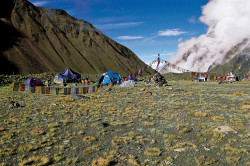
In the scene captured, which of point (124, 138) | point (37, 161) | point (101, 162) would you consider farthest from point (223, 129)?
point (37, 161)

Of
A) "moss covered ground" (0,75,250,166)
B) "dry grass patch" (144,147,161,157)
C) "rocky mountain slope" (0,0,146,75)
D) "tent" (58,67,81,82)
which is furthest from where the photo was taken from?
"rocky mountain slope" (0,0,146,75)

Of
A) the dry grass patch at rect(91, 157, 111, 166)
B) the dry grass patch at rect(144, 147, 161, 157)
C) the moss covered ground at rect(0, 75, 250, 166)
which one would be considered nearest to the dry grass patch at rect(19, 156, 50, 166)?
the moss covered ground at rect(0, 75, 250, 166)

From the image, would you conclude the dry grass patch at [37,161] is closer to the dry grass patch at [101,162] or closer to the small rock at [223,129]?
the dry grass patch at [101,162]

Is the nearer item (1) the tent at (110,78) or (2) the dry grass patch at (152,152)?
(2) the dry grass patch at (152,152)

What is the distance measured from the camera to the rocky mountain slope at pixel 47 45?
114 metres

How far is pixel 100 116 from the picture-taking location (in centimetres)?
1357

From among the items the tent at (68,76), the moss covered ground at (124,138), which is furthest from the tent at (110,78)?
the moss covered ground at (124,138)

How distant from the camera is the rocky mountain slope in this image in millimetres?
114250

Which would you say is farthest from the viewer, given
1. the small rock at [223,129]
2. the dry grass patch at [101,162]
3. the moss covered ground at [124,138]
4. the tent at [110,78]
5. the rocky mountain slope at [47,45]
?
the rocky mountain slope at [47,45]

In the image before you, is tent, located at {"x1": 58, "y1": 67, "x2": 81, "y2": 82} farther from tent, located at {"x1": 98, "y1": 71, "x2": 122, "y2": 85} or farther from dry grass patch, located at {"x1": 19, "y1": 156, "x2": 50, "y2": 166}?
dry grass patch, located at {"x1": 19, "y1": 156, "x2": 50, "y2": 166}

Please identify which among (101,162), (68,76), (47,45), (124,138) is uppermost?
(47,45)

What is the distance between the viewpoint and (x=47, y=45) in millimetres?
137375

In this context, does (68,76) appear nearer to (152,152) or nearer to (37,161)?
(37,161)

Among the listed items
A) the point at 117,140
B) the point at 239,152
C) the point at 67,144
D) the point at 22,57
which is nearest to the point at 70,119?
the point at 67,144
